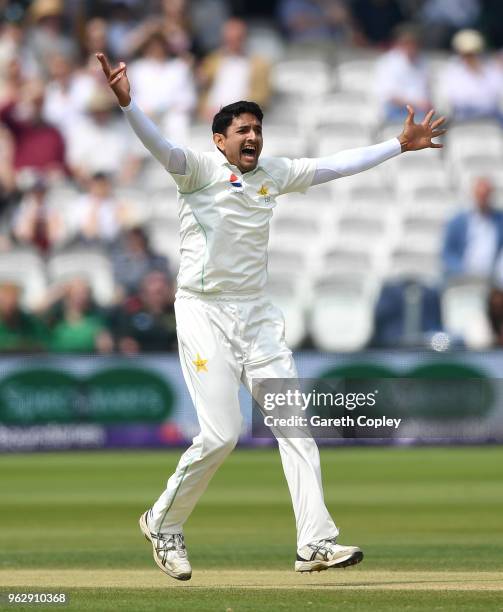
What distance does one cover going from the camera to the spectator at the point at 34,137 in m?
16.6

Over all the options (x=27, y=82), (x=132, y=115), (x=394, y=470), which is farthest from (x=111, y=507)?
(x=27, y=82)

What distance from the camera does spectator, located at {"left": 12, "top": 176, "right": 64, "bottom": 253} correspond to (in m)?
15.5

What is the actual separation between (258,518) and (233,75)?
8258 millimetres

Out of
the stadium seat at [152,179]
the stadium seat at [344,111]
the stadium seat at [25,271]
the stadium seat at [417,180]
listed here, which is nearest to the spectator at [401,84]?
the stadium seat at [344,111]

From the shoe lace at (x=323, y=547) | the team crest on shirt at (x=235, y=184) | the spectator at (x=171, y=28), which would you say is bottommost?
the shoe lace at (x=323, y=547)

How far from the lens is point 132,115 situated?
6039mm

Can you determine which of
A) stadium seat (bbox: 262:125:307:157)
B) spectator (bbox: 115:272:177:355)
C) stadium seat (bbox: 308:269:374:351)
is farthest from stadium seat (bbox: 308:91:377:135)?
spectator (bbox: 115:272:177:355)

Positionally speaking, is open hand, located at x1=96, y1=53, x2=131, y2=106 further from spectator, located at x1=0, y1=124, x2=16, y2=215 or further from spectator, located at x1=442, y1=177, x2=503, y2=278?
spectator, located at x1=0, y1=124, x2=16, y2=215

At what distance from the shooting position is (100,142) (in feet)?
55.8

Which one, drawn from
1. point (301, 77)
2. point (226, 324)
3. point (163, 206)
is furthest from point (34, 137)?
point (226, 324)

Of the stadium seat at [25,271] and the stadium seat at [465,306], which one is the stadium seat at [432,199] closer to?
the stadium seat at [465,306]

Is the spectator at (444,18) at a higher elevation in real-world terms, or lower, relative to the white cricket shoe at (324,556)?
higher

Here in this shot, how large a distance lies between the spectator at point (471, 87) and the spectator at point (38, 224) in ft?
15.5

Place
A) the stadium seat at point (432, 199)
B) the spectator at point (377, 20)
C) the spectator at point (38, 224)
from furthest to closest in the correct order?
1. the spectator at point (377, 20)
2. the stadium seat at point (432, 199)
3. the spectator at point (38, 224)
